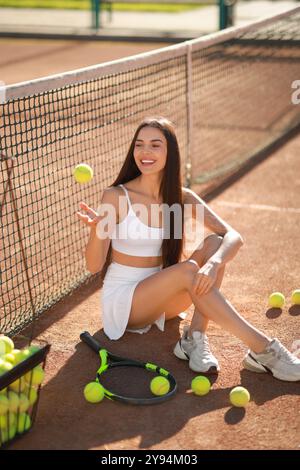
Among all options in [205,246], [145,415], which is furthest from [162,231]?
[145,415]

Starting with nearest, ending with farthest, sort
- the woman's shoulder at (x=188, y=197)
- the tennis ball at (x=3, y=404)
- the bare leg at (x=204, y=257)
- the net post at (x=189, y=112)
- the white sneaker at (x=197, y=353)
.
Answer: the tennis ball at (x=3, y=404) < the white sneaker at (x=197, y=353) < the bare leg at (x=204, y=257) < the woman's shoulder at (x=188, y=197) < the net post at (x=189, y=112)

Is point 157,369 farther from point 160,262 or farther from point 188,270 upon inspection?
point 160,262

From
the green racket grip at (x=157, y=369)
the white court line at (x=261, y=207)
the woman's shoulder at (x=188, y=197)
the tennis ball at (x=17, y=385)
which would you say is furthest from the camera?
the white court line at (x=261, y=207)

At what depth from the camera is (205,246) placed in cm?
493

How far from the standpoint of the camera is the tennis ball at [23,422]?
386cm

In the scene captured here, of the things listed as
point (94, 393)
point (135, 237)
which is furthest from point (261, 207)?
point (94, 393)

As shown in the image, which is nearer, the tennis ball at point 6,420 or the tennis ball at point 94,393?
the tennis ball at point 6,420

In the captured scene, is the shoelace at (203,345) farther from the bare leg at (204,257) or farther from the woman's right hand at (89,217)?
the woman's right hand at (89,217)

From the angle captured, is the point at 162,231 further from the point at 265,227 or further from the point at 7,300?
the point at 265,227

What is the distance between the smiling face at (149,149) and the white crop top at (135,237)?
0.72 feet

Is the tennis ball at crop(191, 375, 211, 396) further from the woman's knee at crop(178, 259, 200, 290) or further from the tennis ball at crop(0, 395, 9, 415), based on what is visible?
the tennis ball at crop(0, 395, 9, 415)

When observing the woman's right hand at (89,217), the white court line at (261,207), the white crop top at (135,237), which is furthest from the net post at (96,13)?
the woman's right hand at (89,217)

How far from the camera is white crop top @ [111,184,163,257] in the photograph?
4906mm

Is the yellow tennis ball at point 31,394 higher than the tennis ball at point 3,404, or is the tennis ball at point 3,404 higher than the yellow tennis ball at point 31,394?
the tennis ball at point 3,404
